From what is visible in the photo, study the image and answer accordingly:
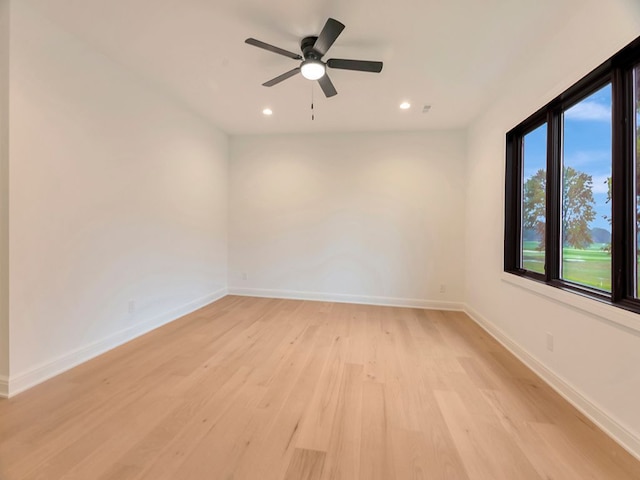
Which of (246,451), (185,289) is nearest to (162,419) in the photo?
(246,451)

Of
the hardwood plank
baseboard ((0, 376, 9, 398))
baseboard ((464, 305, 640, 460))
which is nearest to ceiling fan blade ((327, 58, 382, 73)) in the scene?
the hardwood plank

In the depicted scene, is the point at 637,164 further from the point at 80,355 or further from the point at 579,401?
the point at 80,355

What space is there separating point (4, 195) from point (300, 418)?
2.47m

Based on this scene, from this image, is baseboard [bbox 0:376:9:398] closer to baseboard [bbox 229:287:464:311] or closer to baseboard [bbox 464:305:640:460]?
baseboard [bbox 229:287:464:311]

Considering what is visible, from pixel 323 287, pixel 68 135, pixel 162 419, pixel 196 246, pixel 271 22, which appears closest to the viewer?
pixel 162 419

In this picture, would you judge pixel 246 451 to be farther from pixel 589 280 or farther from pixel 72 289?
pixel 589 280

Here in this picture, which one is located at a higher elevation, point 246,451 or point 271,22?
point 271,22

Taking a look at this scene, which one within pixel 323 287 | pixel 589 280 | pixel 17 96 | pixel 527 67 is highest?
pixel 527 67

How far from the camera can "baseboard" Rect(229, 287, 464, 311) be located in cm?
388

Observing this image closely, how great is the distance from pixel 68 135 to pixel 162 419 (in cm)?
227

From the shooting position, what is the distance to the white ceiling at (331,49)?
1780 millimetres

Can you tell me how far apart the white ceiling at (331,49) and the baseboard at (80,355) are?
8.53 feet

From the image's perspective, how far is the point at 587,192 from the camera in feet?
5.99

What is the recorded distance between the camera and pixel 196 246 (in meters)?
3.66
